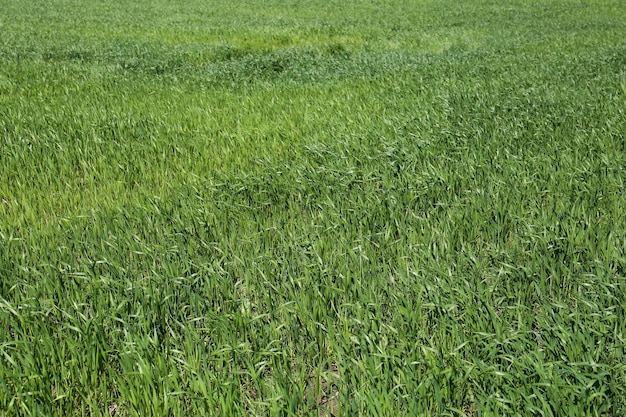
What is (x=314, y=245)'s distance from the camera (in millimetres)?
3531

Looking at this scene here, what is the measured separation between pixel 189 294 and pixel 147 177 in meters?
2.63

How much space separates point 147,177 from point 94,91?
4.12 metres

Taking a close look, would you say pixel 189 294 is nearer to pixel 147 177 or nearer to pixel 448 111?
pixel 147 177

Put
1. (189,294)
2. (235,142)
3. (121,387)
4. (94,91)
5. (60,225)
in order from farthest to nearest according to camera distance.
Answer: (94,91)
(235,142)
(60,225)
(189,294)
(121,387)

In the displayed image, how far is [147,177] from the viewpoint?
17.8 ft

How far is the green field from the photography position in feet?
7.84

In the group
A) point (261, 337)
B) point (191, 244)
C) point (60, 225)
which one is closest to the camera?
point (261, 337)

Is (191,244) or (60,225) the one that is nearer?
(191,244)

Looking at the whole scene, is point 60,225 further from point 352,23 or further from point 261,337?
point 352,23

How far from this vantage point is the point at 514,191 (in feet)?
14.5

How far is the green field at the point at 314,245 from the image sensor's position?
2.39 meters

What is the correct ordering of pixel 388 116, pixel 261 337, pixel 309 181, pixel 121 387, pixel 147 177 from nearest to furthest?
pixel 121 387
pixel 261 337
pixel 309 181
pixel 147 177
pixel 388 116

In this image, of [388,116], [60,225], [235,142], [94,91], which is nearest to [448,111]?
[388,116]

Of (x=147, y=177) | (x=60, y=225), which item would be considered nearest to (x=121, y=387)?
(x=60, y=225)
